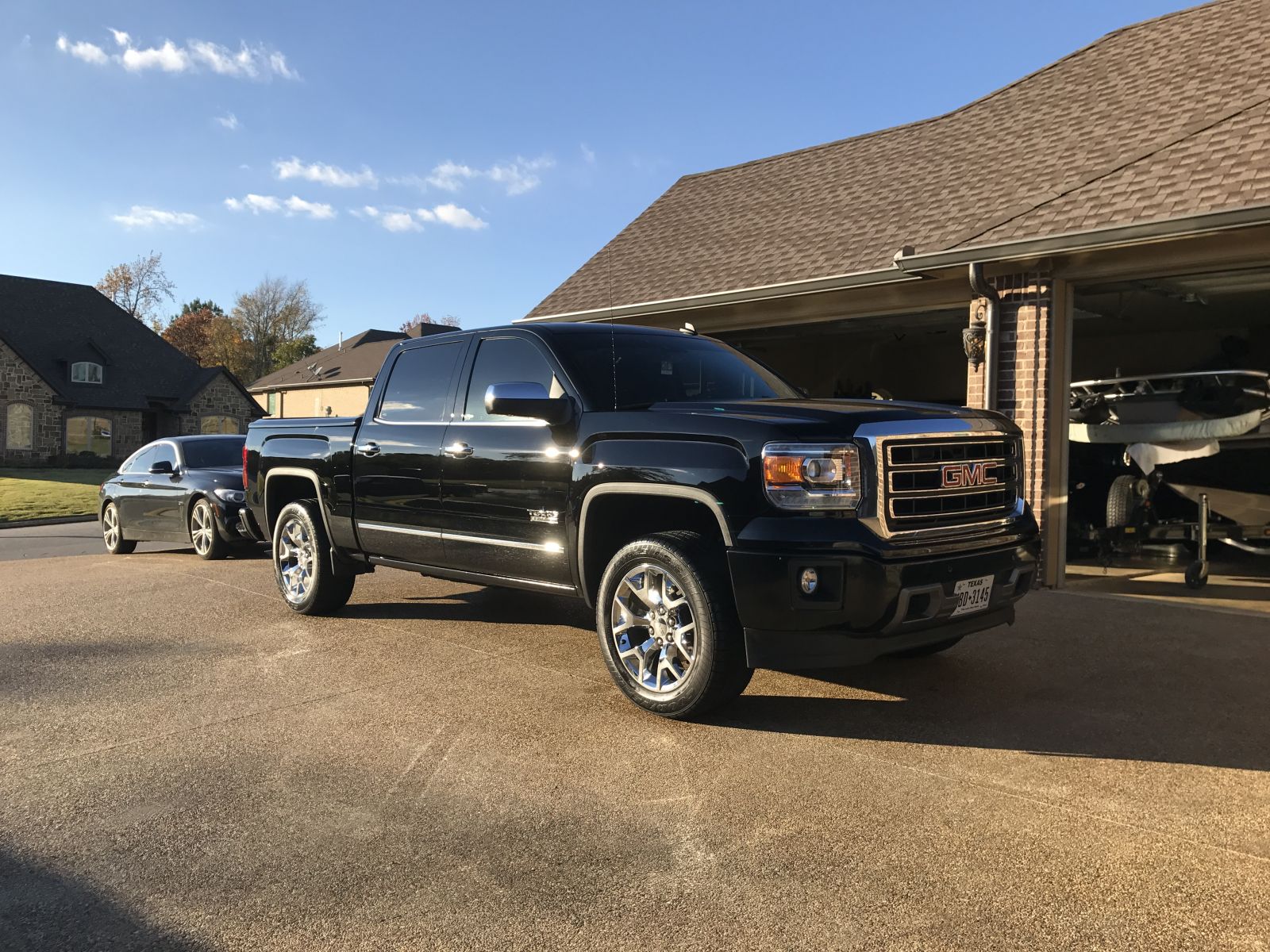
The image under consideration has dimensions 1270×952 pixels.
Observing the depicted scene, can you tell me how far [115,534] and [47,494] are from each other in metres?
17.2

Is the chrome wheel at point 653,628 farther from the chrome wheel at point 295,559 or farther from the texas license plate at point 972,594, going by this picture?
the chrome wheel at point 295,559

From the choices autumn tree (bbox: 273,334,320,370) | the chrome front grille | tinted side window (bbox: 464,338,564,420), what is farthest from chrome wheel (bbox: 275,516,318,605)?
autumn tree (bbox: 273,334,320,370)

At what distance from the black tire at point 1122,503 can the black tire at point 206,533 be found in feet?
33.8

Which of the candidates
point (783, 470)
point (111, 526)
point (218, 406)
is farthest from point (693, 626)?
point (218, 406)

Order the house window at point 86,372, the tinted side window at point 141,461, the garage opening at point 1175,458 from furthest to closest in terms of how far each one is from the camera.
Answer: the house window at point 86,372 < the tinted side window at point 141,461 < the garage opening at point 1175,458

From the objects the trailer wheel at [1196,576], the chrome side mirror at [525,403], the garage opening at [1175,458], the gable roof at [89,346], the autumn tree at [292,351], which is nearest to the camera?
the chrome side mirror at [525,403]

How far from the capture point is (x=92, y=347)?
46.5 m

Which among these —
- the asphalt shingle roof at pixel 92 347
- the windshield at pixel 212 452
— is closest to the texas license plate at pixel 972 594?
the windshield at pixel 212 452

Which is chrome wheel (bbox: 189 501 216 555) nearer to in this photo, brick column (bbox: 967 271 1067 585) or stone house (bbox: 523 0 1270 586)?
stone house (bbox: 523 0 1270 586)

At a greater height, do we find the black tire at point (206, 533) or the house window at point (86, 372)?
the house window at point (86, 372)

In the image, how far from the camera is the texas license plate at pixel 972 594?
4.70 meters

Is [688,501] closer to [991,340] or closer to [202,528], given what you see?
[991,340]

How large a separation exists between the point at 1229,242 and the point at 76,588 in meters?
10.7

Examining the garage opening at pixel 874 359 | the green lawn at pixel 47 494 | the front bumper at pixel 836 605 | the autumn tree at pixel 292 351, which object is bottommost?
the green lawn at pixel 47 494
